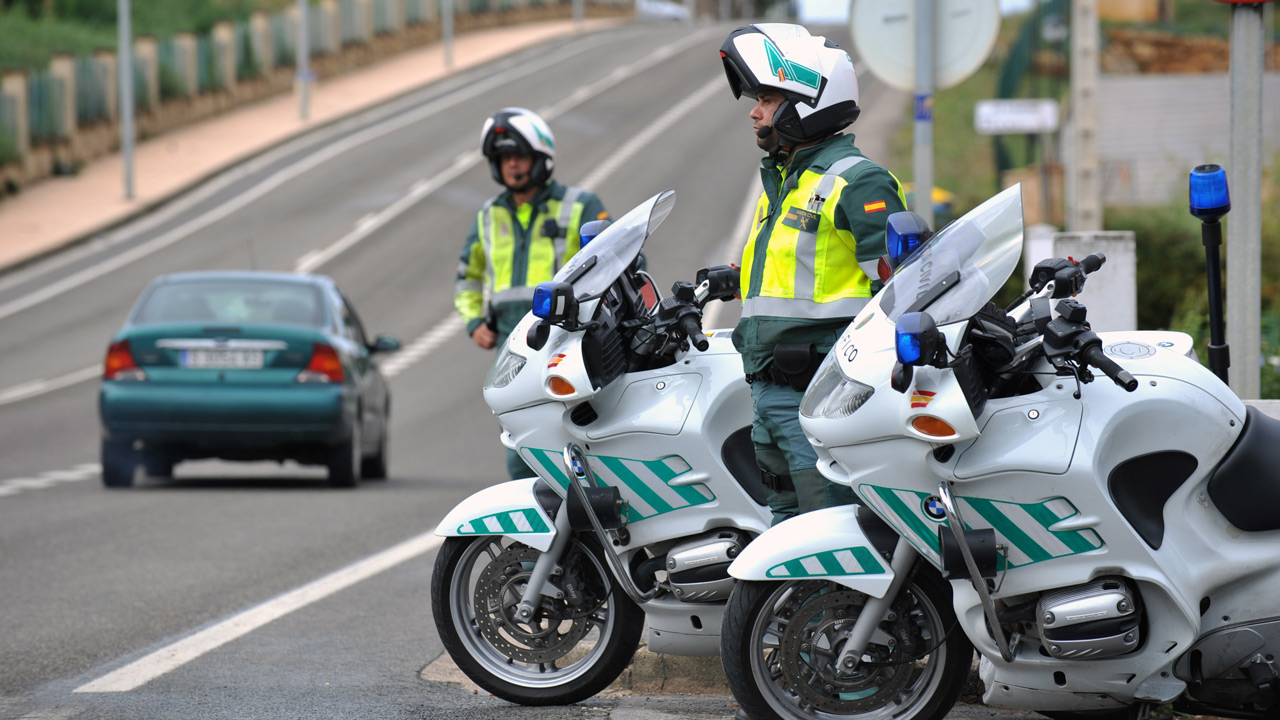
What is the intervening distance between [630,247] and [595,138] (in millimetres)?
34979

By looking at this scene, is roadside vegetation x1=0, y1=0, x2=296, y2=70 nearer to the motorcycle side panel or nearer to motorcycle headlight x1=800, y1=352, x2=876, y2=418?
the motorcycle side panel

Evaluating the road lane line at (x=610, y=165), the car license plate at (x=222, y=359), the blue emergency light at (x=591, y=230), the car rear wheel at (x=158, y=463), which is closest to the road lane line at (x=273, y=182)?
the road lane line at (x=610, y=165)

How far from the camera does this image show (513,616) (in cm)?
533

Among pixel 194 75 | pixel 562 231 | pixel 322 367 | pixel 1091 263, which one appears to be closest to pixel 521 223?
pixel 562 231

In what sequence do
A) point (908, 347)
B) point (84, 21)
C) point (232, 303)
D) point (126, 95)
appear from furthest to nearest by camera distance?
point (84, 21) → point (126, 95) → point (232, 303) → point (908, 347)

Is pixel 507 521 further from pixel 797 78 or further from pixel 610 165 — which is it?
pixel 610 165

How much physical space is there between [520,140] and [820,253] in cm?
258

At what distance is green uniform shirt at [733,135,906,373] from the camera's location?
16.0ft

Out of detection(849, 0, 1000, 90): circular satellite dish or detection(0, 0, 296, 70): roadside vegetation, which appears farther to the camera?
detection(0, 0, 296, 70): roadside vegetation

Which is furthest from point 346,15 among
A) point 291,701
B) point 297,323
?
point 291,701

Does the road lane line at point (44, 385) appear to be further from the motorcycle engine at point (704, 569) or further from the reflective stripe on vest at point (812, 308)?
the reflective stripe on vest at point (812, 308)

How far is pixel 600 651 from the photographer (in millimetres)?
5332

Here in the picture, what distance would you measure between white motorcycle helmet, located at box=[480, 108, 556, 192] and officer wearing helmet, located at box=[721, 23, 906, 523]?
2231mm

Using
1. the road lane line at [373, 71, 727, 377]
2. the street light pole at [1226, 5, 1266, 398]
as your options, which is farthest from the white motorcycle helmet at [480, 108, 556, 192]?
the road lane line at [373, 71, 727, 377]
